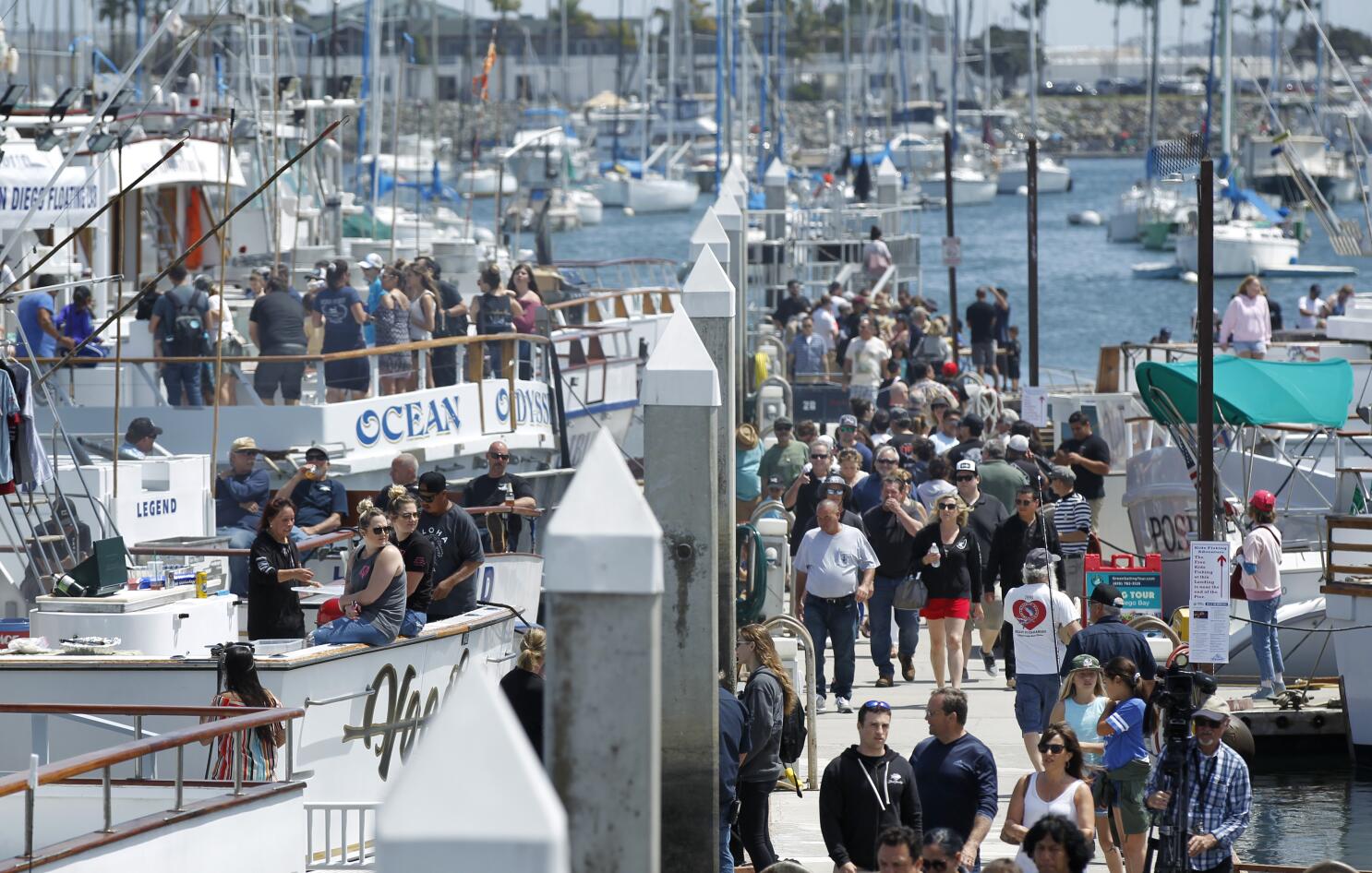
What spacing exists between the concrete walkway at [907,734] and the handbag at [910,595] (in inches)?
24.6

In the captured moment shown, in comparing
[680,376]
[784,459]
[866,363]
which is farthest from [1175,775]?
[866,363]

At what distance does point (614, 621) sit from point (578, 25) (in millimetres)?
150343

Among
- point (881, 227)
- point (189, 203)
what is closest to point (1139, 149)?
point (881, 227)

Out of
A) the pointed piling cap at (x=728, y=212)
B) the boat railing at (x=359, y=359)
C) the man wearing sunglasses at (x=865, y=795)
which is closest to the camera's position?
the man wearing sunglasses at (x=865, y=795)

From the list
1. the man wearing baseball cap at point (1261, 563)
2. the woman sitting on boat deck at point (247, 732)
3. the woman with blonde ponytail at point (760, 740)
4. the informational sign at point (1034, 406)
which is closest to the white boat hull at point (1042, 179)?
the informational sign at point (1034, 406)

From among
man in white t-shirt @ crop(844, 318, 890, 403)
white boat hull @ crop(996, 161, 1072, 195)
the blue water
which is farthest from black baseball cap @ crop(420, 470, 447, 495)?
white boat hull @ crop(996, 161, 1072, 195)

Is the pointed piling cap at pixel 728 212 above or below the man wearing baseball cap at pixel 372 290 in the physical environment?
above

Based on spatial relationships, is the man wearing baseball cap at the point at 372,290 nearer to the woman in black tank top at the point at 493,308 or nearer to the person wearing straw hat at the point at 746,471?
the woman in black tank top at the point at 493,308

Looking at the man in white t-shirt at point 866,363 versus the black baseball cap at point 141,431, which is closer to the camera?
the black baseball cap at point 141,431

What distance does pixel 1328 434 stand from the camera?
17.4 m

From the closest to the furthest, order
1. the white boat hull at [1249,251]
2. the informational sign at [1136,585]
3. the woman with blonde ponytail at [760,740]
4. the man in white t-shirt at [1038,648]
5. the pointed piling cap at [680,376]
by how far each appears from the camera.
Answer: the pointed piling cap at [680,376]
the woman with blonde ponytail at [760,740]
the man in white t-shirt at [1038,648]
the informational sign at [1136,585]
the white boat hull at [1249,251]

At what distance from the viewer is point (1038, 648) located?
36.6ft

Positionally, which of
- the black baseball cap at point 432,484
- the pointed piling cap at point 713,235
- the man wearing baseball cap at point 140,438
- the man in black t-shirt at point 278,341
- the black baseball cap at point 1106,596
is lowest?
the black baseball cap at point 1106,596

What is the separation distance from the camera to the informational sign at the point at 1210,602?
10.8 meters
